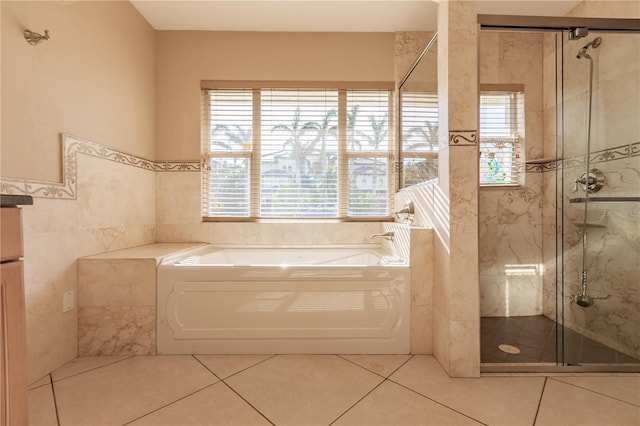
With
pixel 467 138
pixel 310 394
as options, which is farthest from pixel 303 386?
pixel 467 138

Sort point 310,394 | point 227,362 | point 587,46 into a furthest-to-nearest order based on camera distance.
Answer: point 587,46, point 227,362, point 310,394

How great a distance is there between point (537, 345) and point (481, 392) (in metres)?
0.75

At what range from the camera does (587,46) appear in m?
1.72

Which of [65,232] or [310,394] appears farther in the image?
[65,232]

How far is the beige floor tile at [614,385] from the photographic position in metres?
1.33

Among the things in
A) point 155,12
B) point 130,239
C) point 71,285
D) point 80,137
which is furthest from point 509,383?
point 155,12

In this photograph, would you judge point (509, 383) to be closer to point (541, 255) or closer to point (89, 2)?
point (541, 255)

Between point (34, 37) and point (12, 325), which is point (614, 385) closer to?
point (12, 325)

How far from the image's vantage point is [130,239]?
2215mm

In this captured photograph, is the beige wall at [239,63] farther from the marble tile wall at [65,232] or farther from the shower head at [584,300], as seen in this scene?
the shower head at [584,300]

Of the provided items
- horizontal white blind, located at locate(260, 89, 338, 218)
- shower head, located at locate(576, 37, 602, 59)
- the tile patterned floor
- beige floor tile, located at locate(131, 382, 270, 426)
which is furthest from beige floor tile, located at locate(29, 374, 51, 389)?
shower head, located at locate(576, 37, 602, 59)

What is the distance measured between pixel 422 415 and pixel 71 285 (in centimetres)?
198

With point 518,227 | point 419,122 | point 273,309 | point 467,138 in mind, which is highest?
point 419,122

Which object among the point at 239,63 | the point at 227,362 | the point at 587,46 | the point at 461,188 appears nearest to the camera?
the point at 461,188
